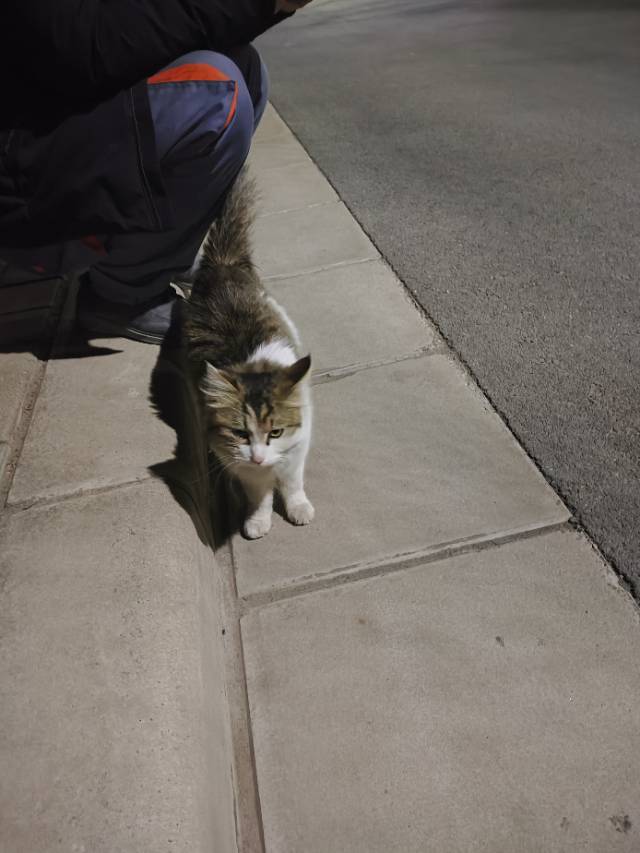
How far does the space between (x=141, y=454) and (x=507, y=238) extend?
7.94ft

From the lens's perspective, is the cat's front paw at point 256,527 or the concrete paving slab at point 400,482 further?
the cat's front paw at point 256,527

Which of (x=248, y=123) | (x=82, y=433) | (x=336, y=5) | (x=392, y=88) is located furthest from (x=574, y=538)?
(x=336, y=5)

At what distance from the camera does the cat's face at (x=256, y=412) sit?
2.04 metres

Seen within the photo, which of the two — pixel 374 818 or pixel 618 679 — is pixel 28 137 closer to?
pixel 374 818

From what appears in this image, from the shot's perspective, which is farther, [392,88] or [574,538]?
[392,88]

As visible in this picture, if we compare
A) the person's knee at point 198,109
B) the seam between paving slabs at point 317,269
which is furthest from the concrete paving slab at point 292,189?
the person's knee at point 198,109

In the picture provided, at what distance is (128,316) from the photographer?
2.83 meters

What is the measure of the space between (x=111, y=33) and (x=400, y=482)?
171 centimetres

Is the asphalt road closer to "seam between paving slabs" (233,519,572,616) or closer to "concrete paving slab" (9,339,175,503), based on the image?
"seam between paving slabs" (233,519,572,616)

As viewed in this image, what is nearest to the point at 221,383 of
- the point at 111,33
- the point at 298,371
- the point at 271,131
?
the point at 298,371

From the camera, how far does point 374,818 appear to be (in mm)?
1507

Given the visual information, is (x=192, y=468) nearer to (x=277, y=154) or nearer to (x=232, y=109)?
(x=232, y=109)

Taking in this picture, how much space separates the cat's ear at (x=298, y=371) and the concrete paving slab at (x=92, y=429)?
541mm

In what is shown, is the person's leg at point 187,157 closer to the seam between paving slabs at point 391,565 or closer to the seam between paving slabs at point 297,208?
the seam between paving slabs at point 297,208
